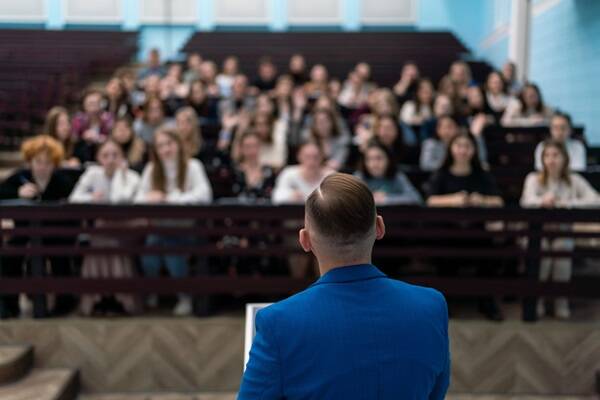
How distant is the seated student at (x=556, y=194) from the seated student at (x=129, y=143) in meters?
2.46

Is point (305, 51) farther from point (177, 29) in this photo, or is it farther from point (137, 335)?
point (137, 335)

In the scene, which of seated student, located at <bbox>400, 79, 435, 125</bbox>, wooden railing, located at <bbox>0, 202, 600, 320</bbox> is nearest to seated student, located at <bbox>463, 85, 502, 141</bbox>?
seated student, located at <bbox>400, 79, 435, 125</bbox>

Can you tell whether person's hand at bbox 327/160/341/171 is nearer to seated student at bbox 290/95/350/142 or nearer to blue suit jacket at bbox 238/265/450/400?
seated student at bbox 290/95/350/142

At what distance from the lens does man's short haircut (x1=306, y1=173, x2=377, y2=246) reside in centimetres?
105

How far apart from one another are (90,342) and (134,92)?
15.0ft

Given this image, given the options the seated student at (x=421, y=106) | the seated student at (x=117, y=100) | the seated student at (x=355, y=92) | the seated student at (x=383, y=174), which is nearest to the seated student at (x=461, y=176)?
the seated student at (x=383, y=174)

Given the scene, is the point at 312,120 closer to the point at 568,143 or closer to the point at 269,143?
the point at 269,143

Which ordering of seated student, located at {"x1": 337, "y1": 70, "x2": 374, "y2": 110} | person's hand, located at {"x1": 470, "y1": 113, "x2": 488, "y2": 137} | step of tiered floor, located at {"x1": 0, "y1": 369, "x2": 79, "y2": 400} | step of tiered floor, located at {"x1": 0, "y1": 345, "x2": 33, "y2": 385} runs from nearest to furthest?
step of tiered floor, located at {"x1": 0, "y1": 369, "x2": 79, "y2": 400}
step of tiered floor, located at {"x1": 0, "y1": 345, "x2": 33, "y2": 385}
person's hand, located at {"x1": 470, "y1": 113, "x2": 488, "y2": 137}
seated student, located at {"x1": 337, "y1": 70, "x2": 374, "y2": 110}

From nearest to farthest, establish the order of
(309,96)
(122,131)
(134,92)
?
1. (122,131)
2. (309,96)
3. (134,92)

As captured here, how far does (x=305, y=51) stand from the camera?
10.1 metres

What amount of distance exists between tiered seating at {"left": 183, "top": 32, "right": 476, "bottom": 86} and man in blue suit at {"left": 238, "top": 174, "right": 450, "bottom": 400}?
7657 mm

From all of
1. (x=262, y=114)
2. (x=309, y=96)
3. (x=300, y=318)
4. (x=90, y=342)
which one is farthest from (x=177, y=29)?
(x=300, y=318)

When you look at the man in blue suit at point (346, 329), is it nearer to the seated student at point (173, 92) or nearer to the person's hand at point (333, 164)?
the person's hand at point (333, 164)

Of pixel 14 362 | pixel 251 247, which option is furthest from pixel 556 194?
pixel 14 362
